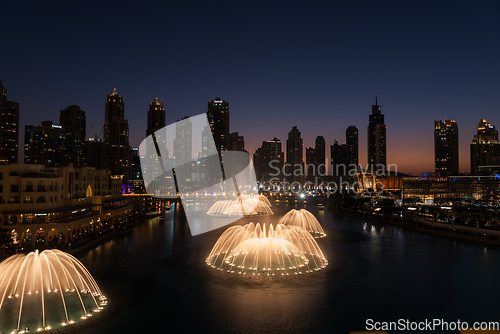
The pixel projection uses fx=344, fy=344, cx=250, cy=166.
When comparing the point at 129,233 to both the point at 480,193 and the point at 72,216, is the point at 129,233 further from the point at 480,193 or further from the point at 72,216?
the point at 480,193

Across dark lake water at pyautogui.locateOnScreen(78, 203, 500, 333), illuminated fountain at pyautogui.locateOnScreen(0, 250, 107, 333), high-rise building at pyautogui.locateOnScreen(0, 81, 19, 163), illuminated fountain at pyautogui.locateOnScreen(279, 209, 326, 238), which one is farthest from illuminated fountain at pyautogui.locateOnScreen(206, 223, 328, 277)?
high-rise building at pyautogui.locateOnScreen(0, 81, 19, 163)

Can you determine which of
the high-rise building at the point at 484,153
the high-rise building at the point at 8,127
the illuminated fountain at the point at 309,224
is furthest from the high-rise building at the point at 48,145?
the high-rise building at the point at 484,153

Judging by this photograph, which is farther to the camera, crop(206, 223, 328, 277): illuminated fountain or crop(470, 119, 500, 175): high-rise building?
crop(470, 119, 500, 175): high-rise building

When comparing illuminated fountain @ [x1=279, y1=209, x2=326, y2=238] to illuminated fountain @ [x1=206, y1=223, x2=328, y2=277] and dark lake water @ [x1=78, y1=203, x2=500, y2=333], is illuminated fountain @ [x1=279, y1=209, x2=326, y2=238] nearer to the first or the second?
dark lake water @ [x1=78, y1=203, x2=500, y2=333]

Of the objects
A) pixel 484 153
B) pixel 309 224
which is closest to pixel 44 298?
pixel 309 224

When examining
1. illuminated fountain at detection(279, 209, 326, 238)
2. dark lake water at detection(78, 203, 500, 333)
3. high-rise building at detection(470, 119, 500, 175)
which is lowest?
dark lake water at detection(78, 203, 500, 333)
